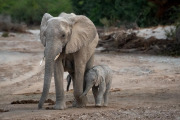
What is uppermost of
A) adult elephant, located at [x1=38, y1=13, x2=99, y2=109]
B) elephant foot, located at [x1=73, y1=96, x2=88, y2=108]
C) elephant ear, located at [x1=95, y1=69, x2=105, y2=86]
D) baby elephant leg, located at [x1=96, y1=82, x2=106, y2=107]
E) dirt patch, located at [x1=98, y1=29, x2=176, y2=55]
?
adult elephant, located at [x1=38, y1=13, x2=99, y2=109]

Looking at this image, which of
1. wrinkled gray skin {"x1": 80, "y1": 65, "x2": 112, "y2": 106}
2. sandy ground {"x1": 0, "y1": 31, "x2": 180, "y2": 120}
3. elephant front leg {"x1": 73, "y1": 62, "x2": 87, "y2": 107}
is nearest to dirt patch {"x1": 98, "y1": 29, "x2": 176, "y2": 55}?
sandy ground {"x1": 0, "y1": 31, "x2": 180, "y2": 120}

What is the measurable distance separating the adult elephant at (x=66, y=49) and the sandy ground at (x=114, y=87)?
428 millimetres

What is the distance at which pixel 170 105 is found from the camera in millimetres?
11109

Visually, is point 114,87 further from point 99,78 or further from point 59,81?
point 59,81

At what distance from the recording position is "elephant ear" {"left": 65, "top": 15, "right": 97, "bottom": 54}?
33.2 feet

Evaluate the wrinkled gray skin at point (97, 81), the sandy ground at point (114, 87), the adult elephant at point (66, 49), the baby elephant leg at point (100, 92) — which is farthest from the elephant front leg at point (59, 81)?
the baby elephant leg at point (100, 92)

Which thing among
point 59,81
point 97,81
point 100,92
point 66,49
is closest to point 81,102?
point 100,92

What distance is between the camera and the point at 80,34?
412 inches

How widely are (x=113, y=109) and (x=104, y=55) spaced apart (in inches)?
462

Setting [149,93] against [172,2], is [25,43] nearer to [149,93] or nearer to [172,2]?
[172,2]

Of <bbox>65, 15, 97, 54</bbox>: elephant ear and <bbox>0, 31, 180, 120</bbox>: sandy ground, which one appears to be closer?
<bbox>0, 31, 180, 120</bbox>: sandy ground

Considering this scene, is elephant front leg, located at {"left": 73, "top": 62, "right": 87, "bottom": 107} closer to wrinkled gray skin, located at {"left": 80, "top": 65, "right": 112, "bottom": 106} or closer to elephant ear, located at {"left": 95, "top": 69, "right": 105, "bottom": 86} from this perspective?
wrinkled gray skin, located at {"left": 80, "top": 65, "right": 112, "bottom": 106}

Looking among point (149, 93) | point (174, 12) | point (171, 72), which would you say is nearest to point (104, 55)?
point (171, 72)

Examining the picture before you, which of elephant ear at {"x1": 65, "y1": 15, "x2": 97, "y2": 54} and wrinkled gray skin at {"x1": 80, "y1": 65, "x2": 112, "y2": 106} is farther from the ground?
elephant ear at {"x1": 65, "y1": 15, "x2": 97, "y2": 54}
